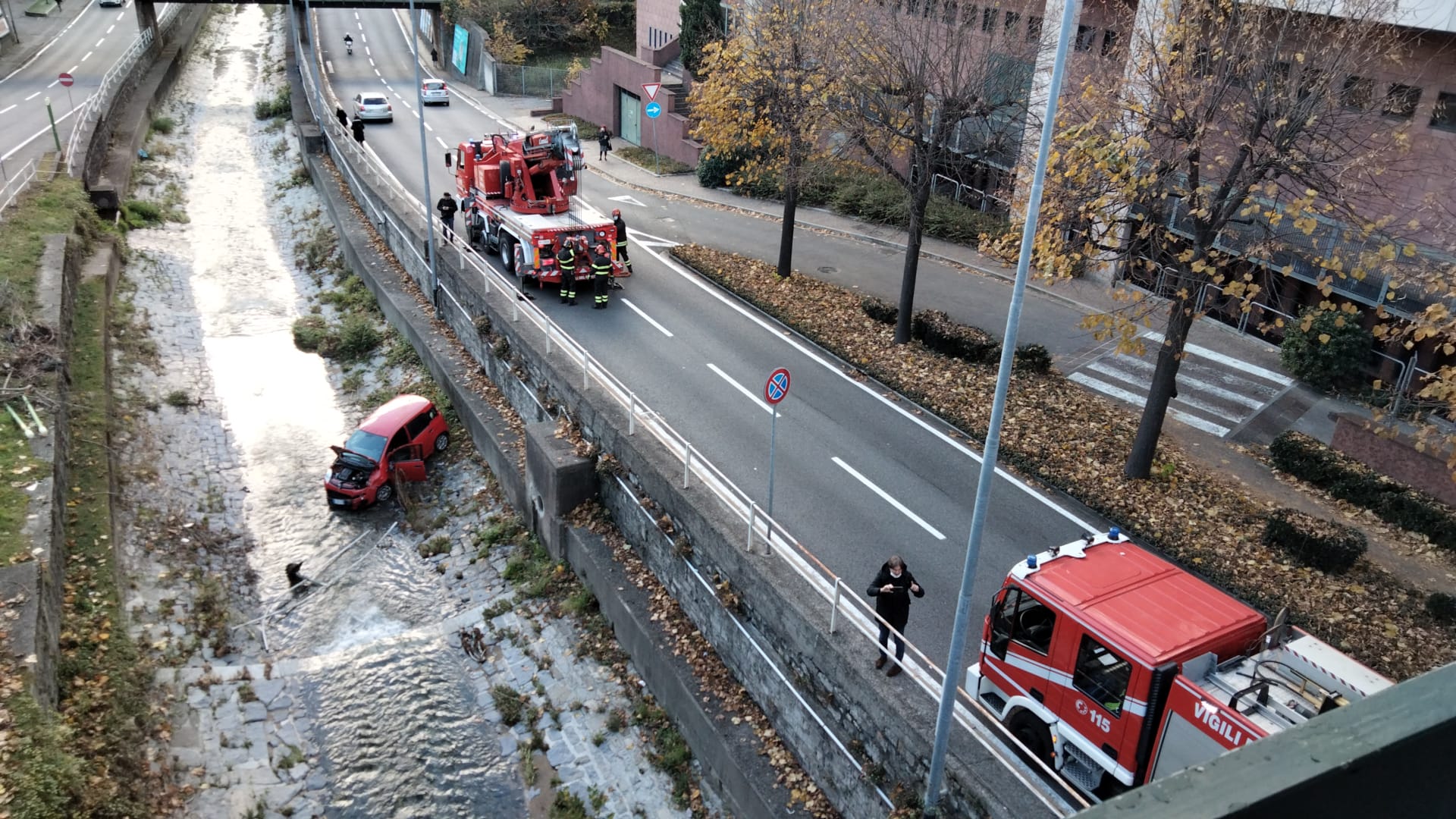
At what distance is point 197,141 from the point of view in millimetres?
46469

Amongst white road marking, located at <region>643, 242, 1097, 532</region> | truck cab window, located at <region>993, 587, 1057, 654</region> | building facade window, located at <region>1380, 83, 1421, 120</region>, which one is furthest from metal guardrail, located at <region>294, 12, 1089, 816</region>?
building facade window, located at <region>1380, 83, 1421, 120</region>

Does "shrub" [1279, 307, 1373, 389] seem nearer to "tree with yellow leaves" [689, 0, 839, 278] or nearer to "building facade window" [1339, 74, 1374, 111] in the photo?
"building facade window" [1339, 74, 1374, 111]

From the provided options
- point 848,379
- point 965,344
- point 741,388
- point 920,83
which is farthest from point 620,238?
point 965,344

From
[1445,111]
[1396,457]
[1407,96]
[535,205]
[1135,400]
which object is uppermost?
[1407,96]

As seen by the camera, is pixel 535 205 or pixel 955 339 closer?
pixel 955 339

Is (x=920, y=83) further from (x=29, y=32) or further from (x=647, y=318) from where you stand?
(x=29, y=32)

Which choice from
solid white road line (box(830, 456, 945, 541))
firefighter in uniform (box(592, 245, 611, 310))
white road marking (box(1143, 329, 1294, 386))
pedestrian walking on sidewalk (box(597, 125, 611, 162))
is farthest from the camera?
pedestrian walking on sidewalk (box(597, 125, 611, 162))

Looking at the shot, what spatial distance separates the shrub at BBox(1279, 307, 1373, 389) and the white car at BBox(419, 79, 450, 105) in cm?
4139

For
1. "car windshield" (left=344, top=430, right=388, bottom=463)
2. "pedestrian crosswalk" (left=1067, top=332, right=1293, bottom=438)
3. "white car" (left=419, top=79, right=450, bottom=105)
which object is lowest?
"car windshield" (left=344, top=430, right=388, bottom=463)

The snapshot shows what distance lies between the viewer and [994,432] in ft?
27.5

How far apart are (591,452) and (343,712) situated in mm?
5595

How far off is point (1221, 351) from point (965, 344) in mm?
6619

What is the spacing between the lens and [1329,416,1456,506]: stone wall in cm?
1633

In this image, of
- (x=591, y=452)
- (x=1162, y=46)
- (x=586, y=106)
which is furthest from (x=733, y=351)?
(x=586, y=106)
